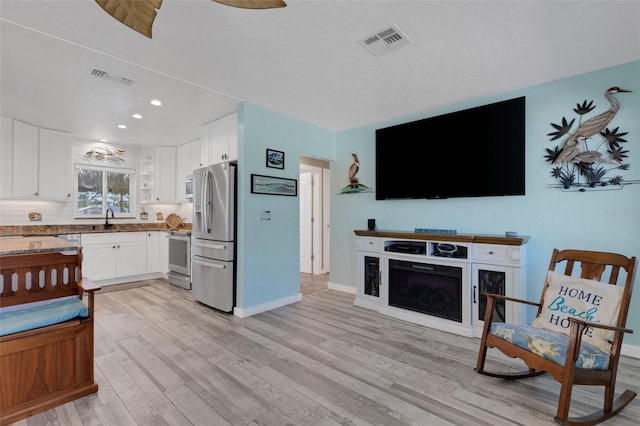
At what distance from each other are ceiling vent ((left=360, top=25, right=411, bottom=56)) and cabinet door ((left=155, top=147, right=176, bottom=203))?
477cm

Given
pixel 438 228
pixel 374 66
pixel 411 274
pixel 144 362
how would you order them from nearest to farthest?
pixel 144 362 < pixel 374 66 < pixel 411 274 < pixel 438 228

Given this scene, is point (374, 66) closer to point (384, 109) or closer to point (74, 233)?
point (384, 109)

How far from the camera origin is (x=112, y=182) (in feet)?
18.9

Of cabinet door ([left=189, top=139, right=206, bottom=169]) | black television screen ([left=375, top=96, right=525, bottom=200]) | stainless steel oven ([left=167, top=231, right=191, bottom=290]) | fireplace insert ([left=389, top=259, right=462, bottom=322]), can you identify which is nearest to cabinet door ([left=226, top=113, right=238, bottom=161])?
cabinet door ([left=189, top=139, right=206, bottom=169])

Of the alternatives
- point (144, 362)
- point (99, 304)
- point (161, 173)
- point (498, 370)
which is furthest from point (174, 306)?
point (498, 370)

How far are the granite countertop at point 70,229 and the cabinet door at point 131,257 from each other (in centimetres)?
23

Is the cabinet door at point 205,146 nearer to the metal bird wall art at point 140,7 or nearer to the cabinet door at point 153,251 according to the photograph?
the cabinet door at point 153,251

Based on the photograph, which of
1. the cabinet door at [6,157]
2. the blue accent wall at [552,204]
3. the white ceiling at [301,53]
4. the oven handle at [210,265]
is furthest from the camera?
the cabinet door at [6,157]

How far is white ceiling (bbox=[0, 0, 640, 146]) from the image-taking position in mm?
1977

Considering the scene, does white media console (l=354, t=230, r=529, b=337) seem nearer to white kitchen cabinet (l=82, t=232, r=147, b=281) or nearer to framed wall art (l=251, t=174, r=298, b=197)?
framed wall art (l=251, t=174, r=298, b=197)

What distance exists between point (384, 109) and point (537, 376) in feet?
10.2

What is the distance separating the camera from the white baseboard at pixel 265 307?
3.54 metres

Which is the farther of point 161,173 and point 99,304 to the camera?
point 161,173

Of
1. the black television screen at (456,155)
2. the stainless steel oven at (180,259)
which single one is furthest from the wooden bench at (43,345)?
the black television screen at (456,155)
